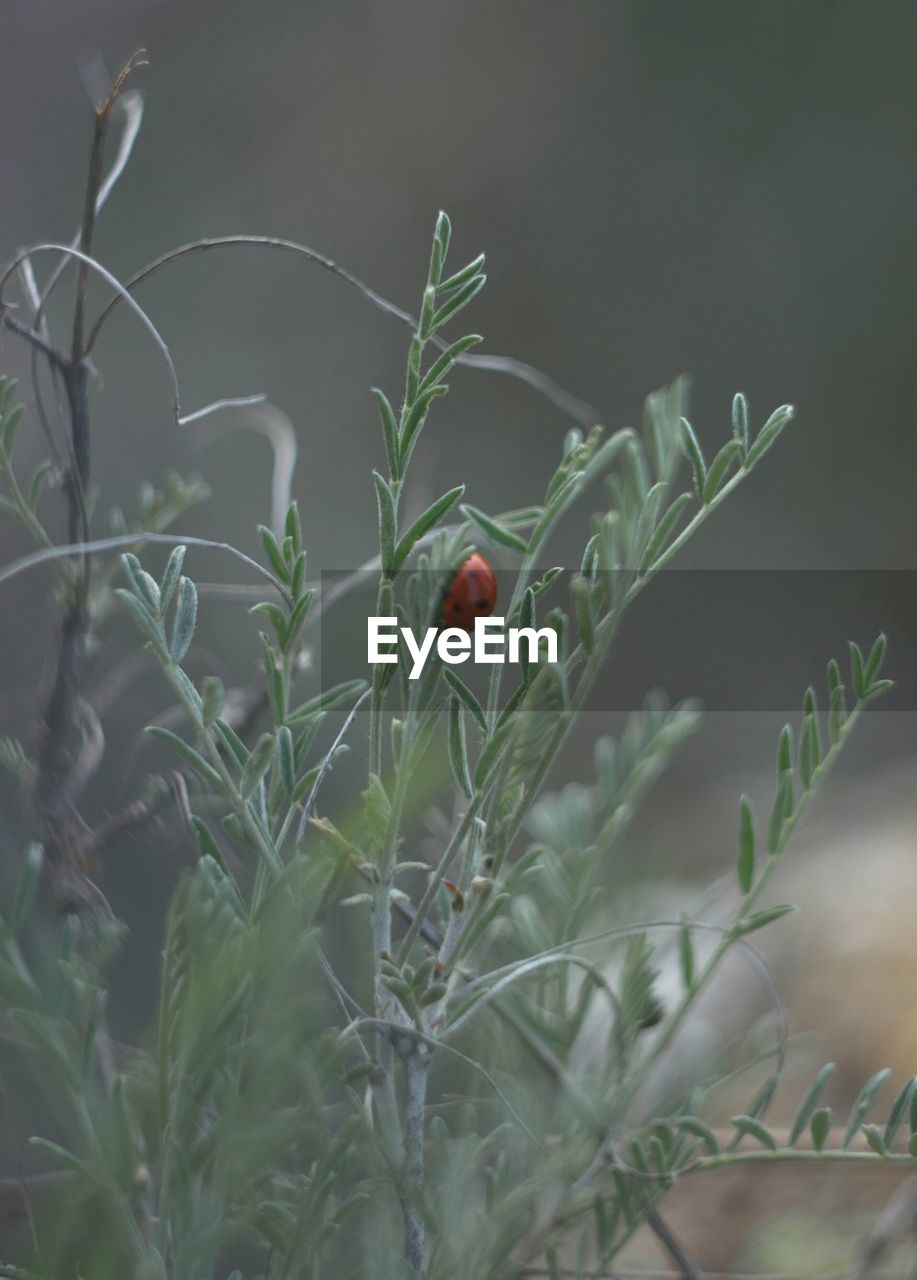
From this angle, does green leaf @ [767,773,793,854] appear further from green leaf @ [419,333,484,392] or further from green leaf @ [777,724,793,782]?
green leaf @ [419,333,484,392]

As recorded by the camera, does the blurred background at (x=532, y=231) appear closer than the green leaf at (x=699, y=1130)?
No

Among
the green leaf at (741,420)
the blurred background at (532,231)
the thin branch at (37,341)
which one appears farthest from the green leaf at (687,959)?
the blurred background at (532,231)

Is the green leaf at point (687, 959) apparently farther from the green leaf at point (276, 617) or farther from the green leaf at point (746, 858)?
the green leaf at point (276, 617)

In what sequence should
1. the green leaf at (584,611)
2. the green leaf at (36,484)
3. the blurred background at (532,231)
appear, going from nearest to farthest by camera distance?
the green leaf at (584,611) → the green leaf at (36,484) → the blurred background at (532,231)

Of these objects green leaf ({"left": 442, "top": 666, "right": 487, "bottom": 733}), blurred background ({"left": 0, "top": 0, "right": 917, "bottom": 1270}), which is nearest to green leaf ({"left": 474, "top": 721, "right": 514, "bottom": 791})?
green leaf ({"left": 442, "top": 666, "right": 487, "bottom": 733})

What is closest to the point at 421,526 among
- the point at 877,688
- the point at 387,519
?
the point at 387,519

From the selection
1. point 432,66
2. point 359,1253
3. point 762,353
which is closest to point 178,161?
point 432,66

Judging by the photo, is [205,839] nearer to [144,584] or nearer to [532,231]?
[144,584]

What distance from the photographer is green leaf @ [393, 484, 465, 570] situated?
24 cm

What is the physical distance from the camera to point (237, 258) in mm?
1736

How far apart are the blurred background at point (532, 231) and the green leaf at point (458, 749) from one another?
1.25 metres

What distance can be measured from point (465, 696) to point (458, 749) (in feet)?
0.06

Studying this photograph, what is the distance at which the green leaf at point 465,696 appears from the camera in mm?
254

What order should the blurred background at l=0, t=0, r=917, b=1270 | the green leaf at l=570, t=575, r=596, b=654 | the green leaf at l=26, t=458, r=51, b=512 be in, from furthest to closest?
1. the blurred background at l=0, t=0, r=917, b=1270
2. the green leaf at l=26, t=458, r=51, b=512
3. the green leaf at l=570, t=575, r=596, b=654
